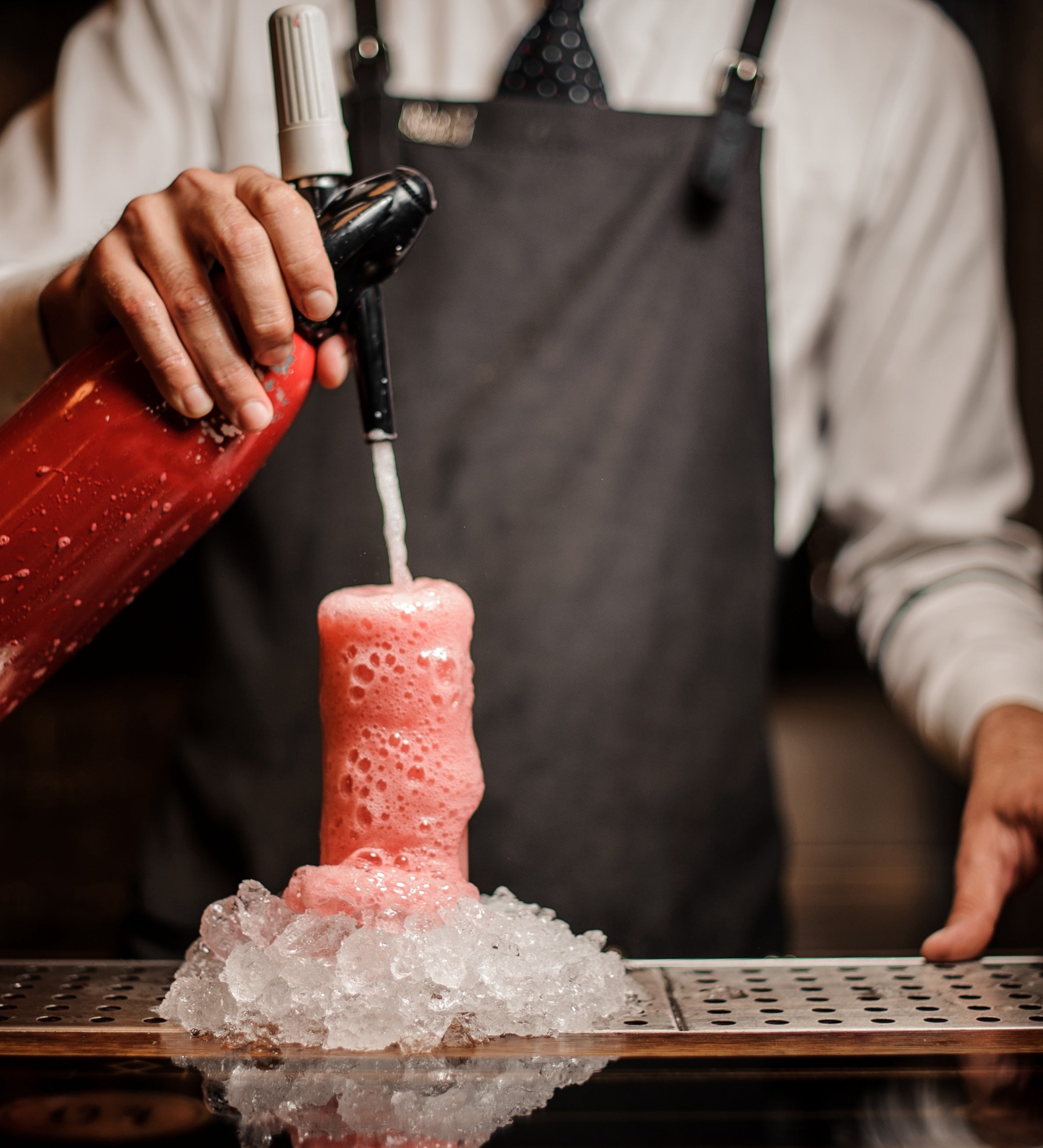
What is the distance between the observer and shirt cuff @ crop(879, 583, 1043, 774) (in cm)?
86

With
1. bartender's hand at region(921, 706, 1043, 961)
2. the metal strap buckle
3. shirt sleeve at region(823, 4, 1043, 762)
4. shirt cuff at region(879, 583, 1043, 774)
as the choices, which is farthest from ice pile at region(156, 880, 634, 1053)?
the metal strap buckle

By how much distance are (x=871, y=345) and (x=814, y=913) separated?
1.30 meters

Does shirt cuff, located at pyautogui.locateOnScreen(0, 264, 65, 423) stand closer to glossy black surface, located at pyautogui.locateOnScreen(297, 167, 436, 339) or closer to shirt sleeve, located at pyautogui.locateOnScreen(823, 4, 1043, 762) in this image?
glossy black surface, located at pyautogui.locateOnScreen(297, 167, 436, 339)

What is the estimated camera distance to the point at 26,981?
0.62 meters

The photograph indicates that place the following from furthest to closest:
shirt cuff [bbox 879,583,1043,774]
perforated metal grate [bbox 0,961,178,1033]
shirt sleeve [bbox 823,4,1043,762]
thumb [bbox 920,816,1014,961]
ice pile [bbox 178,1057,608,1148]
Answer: shirt sleeve [bbox 823,4,1043,762] → shirt cuff [bbox 879,583,1043,774] → thumb [bbox 920,816,1014,961] → perforated metal grate [bbox 0,961,178,1033] → ice pile [bbox 178,1057,608,1148]

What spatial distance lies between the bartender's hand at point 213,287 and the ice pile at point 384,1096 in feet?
0.99

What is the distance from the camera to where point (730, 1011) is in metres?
0.57

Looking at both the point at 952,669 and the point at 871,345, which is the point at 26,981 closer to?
the point at 952,669

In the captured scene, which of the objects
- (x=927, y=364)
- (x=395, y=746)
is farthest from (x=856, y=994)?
(x=927, y=364)

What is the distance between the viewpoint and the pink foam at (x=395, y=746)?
1.81ft

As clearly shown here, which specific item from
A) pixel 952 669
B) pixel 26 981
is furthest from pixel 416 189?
pixel 952 669

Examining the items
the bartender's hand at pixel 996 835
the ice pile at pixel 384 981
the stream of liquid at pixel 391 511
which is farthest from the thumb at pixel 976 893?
the stream of liquid at pixel 391 511

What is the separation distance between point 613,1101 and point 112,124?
2.87 feet

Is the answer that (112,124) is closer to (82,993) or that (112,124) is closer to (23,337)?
(23,337)
